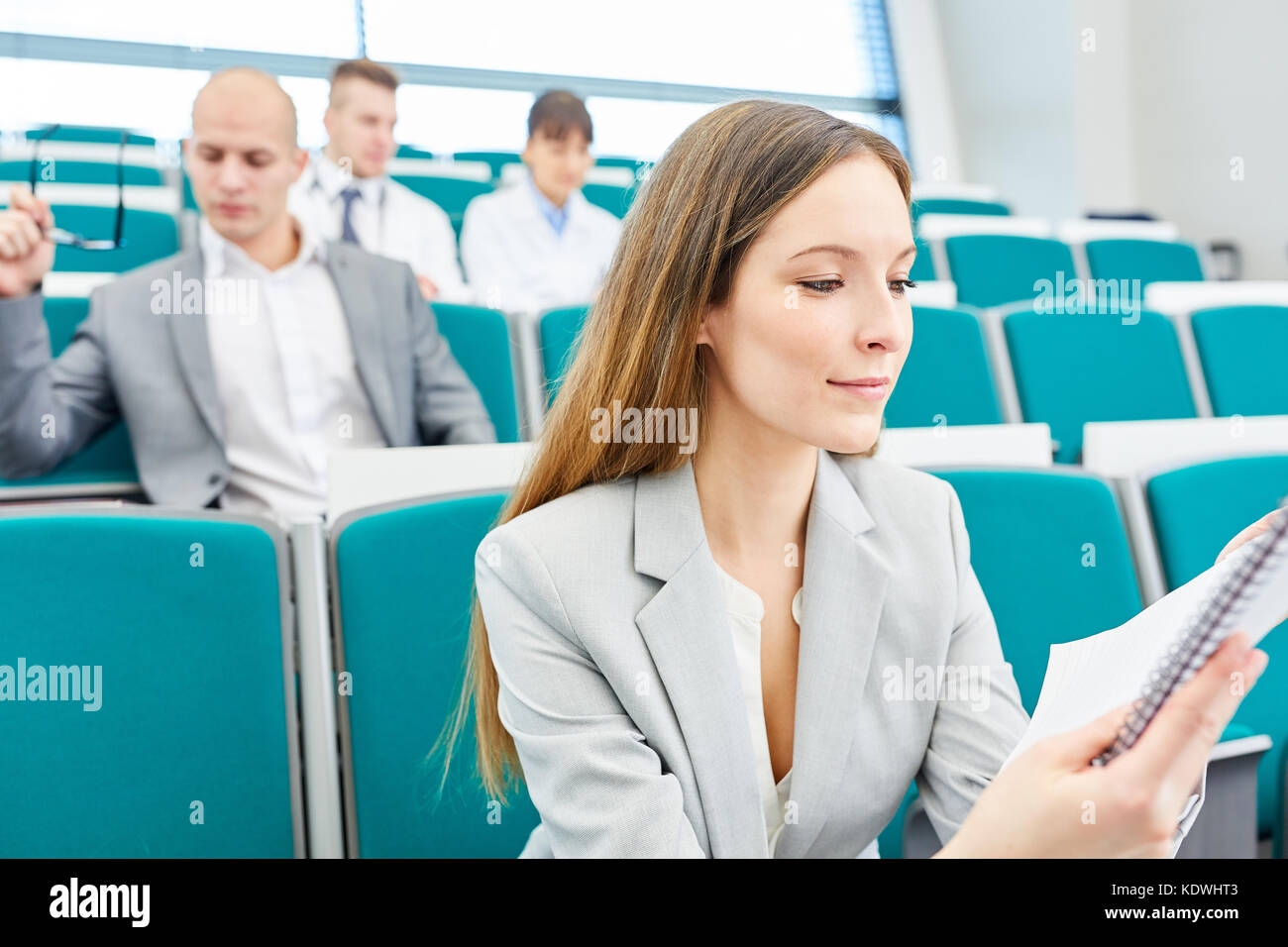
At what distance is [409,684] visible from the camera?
103cm

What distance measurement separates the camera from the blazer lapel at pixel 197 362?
5.30 ft

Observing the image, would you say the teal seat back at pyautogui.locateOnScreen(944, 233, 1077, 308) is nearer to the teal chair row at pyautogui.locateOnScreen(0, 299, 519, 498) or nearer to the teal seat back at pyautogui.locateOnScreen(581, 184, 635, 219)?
the teal seat back at pyautogui.locateOnScreen(581, 184, 635, 219)

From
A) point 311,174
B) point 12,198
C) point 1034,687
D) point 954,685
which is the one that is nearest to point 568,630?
point 954,685

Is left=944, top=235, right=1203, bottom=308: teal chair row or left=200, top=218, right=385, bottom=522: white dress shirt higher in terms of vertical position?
left=944, top=235, right=1203, bottom=308: teal chair row

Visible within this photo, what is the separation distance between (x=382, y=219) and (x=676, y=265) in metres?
2.35

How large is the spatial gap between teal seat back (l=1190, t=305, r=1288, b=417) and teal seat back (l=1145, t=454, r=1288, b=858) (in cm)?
102

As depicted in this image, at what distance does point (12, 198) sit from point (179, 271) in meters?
0.52

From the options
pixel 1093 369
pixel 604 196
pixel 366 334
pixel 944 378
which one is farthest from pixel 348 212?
pixel 1093 369

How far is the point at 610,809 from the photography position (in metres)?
0.69

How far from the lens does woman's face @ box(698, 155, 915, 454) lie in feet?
2.31

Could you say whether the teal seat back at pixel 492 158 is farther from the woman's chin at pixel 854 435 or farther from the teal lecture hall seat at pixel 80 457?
the woman's chin at pixel 854 435

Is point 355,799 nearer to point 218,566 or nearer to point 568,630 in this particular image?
point 218,566

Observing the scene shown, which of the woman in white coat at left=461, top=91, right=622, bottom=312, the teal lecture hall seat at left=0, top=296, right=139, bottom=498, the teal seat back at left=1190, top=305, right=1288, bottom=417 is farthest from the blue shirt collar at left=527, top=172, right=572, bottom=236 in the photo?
the teal seat back at left=1190, top=305, right=1288, bottom=417

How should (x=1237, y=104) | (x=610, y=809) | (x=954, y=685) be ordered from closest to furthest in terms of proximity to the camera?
1. (x=610, y=809)
2. (x=954, y=685)
3. (x=1237, y=104)
